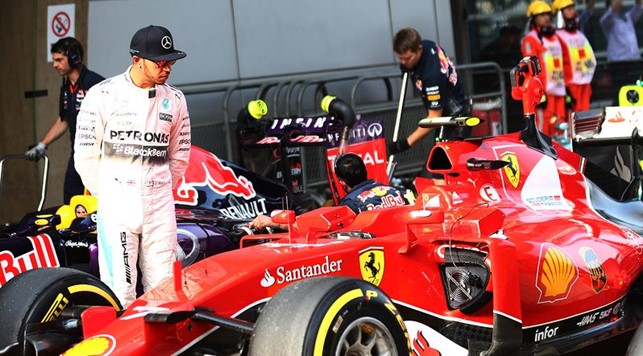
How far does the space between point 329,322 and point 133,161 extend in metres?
2.01

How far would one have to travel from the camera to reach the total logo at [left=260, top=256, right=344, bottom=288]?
5.21 metres

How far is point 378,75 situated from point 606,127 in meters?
5.35

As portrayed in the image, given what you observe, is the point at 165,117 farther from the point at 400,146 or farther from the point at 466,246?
the point at 400,146

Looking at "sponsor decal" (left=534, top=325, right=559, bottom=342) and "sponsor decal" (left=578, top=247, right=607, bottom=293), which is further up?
"sponsor decal" (left=578, top=247, right=607, bottom=293)

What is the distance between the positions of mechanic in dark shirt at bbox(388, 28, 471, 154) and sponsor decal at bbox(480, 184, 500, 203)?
10.2 feet

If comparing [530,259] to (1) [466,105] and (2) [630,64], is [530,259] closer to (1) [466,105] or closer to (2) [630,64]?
(1) [466,105]

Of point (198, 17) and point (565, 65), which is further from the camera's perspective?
point (565, 65)

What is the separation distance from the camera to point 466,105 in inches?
396

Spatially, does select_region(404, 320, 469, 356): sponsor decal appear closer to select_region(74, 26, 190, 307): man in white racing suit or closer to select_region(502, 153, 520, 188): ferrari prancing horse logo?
select_region(502, 153, 520, 188): ferrari prancing horse logo

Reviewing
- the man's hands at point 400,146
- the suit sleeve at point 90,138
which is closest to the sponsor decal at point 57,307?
the suit sleeve at point 90,138

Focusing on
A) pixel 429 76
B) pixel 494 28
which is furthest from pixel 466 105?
pixel 494 28

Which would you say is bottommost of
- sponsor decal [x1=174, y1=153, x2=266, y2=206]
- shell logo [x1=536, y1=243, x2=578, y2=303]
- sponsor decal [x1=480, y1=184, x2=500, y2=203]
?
shell logo [x1=536, y1=243, x2=578, y2=303]

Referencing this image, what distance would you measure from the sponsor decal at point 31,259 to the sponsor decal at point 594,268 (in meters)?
3.14

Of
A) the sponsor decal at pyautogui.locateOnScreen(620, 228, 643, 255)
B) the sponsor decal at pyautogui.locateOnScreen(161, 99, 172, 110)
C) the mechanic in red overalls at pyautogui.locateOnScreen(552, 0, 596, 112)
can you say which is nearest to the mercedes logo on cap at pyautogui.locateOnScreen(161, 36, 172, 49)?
the sponsor decal at pyautogui.locateOnScreen(161, 99, 172, 110)
